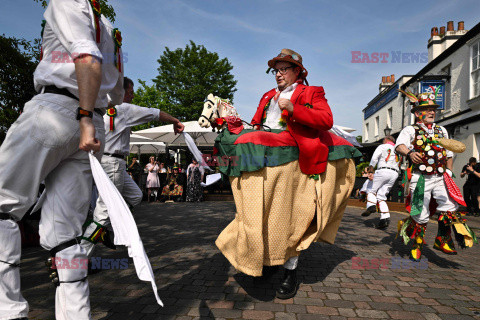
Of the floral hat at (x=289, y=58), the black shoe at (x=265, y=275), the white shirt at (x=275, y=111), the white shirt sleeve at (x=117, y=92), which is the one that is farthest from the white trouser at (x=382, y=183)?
the white shirt sleeve at (x=117, y=92)

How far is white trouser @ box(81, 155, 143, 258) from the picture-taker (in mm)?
3209

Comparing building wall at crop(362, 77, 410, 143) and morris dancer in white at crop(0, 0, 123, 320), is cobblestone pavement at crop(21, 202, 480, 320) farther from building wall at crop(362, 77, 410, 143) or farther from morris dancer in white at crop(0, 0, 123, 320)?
building wall at crop(362, 77, 410, 143)

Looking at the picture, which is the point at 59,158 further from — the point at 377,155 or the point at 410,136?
the point at 377,155

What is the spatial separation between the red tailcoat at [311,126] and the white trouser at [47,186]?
1751 millimetres

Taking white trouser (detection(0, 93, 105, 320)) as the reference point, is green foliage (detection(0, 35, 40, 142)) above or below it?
above

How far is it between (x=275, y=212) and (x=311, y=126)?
2.70ft

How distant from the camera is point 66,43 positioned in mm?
1628

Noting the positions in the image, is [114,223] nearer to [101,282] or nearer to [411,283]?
[101,282]

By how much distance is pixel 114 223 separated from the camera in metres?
1.49

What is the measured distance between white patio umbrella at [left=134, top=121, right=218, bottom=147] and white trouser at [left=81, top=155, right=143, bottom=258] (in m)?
7.12

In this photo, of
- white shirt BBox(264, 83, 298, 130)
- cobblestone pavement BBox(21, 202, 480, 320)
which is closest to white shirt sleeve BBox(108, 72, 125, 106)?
white shirt BBox(264, 83, 298, 130)

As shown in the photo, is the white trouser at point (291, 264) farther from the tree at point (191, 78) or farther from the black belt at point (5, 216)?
the tree at point (191, 78)

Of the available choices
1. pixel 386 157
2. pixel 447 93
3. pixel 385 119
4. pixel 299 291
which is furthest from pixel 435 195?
pixel 385 119

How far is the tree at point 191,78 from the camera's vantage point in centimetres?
2747
